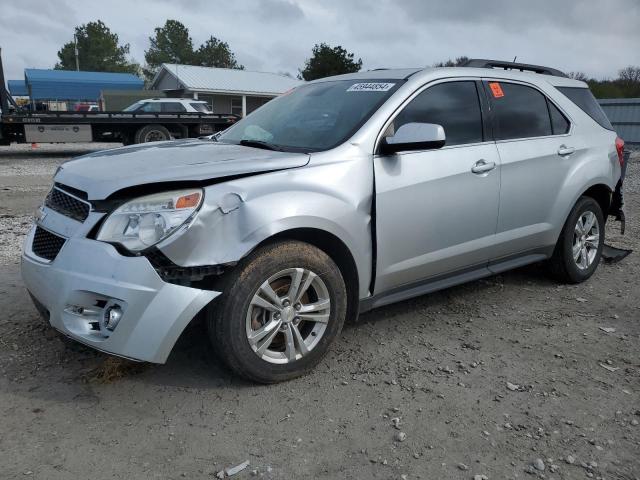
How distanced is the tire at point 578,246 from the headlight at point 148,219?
3.29 meters

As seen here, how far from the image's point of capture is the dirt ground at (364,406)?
2.40m

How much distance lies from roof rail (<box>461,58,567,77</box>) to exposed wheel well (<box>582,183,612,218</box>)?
1.09m

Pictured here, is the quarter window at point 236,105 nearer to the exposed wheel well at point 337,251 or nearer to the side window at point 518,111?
the side window at point 518,111

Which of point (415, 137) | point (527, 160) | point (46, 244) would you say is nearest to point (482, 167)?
point (527, 160)

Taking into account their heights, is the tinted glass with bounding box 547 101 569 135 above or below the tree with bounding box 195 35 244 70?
below

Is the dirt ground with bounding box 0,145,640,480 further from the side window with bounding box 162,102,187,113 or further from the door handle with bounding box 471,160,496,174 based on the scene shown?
the side window with bounding box 162,102,187,113

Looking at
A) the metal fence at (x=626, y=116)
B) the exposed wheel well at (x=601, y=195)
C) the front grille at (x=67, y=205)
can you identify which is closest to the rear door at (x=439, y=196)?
the exposed wheel well at (x=601, y=195)

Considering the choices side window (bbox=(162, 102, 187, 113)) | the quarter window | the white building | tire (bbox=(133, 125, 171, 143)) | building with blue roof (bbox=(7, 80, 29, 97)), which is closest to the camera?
tire (bbox=(133, 125, 171, 143))

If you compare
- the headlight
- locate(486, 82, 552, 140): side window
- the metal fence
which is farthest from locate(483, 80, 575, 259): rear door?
the metal fence

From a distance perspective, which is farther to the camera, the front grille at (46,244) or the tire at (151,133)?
the tire at (151,133)

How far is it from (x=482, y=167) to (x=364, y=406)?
6.07ft

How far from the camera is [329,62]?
43.8 metres

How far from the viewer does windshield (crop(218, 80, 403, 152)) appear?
3.41m

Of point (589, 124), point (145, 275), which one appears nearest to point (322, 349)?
point (145, 275)
